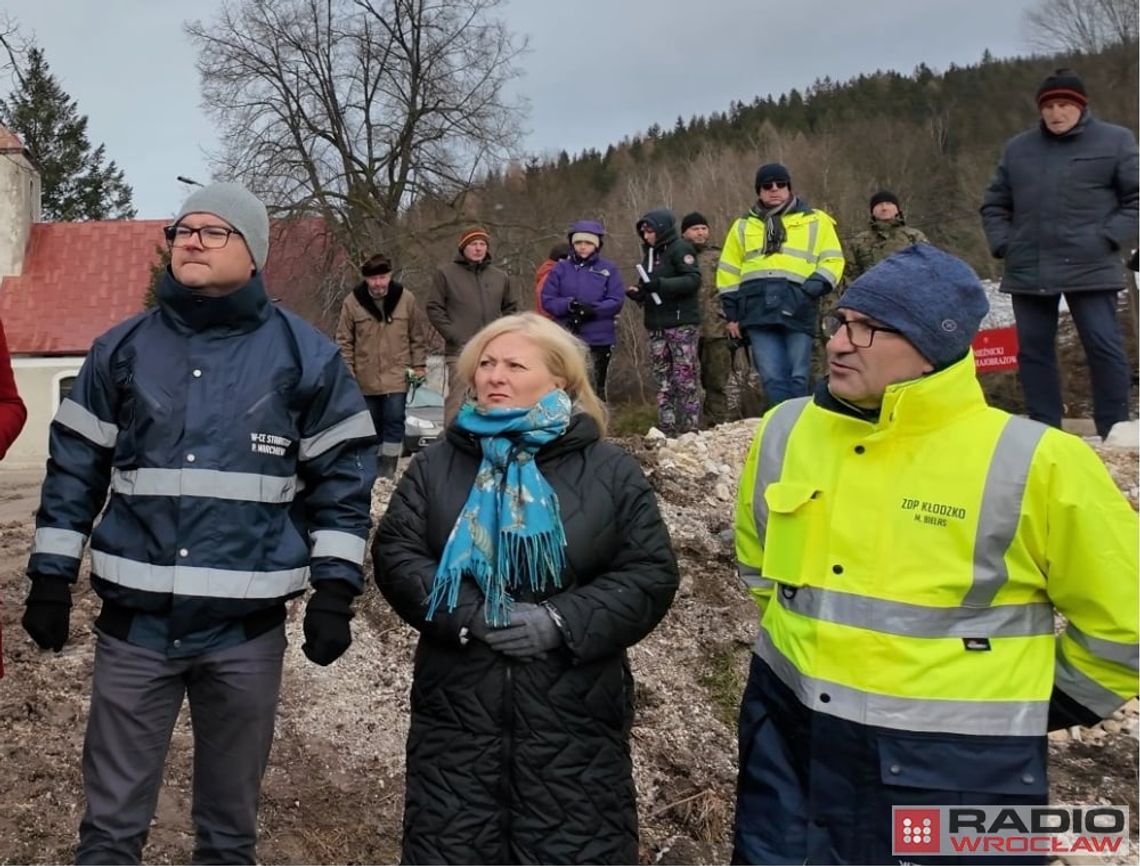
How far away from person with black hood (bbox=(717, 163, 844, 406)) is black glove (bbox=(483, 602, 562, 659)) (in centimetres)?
460

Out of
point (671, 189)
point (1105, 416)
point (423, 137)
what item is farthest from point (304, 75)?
point (1105, 416)

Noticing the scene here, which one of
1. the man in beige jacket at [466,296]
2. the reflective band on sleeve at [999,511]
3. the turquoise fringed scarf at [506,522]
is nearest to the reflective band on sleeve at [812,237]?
the man in beige jacket at [466,296]

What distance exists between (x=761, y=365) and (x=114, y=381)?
4976 millimetres

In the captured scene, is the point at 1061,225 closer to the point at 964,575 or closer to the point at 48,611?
the point at 964,575

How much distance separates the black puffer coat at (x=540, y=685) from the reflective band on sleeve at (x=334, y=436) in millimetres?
206

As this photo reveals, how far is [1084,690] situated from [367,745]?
300cm

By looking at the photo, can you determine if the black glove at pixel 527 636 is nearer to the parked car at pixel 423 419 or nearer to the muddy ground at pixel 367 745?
the muddy ground at pixel 367 745

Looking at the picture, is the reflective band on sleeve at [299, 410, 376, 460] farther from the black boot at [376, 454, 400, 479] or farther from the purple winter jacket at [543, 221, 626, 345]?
the purple winter jacket at [543, 221, 626, 345]

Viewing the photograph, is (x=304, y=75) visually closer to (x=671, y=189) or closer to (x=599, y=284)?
(x=671, y=189)

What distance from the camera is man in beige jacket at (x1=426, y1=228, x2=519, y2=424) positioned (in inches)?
307

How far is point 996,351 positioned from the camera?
386 inches

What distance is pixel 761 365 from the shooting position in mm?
6934

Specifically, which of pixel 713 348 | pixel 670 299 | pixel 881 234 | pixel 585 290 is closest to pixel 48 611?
pixel 585 290

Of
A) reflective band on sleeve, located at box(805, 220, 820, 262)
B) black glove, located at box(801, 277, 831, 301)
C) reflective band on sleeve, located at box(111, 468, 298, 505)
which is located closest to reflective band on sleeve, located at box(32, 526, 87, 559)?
reflective band on sleeve, located at box(111, 468, 298, 505)
